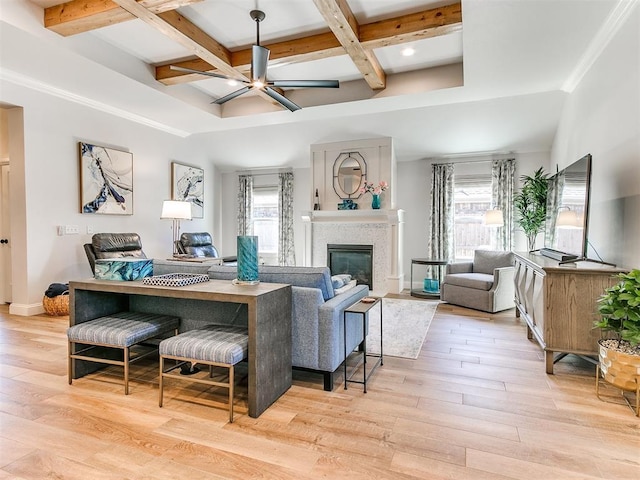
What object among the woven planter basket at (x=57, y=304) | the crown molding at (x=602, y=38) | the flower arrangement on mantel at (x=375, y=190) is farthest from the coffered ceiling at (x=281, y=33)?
the woven planter basket at (x=57, y=304)

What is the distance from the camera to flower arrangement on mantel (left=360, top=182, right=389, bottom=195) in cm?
626

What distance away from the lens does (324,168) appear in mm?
6848

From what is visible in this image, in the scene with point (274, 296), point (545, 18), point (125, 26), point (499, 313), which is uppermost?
point (125, 26)

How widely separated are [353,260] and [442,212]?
185 centimetres

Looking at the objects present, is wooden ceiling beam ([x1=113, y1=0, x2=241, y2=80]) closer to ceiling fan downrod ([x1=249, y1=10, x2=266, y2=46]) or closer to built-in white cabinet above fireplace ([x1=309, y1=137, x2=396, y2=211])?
ceiling fan downrod ([x1=249, y1=10, x2=266, y2=46])

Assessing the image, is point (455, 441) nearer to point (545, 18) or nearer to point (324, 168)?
point (545, 18)

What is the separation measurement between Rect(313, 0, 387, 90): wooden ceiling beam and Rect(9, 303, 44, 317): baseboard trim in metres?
4.85

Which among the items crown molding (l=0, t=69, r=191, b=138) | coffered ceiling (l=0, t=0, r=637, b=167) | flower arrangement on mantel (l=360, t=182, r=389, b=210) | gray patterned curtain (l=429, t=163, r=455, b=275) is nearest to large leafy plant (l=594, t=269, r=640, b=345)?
coffered ceiling (l=0, t=0, r=637, b=167)

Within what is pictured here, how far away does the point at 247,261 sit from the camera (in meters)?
2.52

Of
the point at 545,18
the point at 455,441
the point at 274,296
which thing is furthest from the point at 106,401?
the point at 545,18

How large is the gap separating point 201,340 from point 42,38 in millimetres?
3458

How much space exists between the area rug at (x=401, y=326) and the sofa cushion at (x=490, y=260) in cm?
86

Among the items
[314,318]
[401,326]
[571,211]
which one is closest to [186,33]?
[314,318]

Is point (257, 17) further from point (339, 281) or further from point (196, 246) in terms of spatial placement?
point (196, 246)
